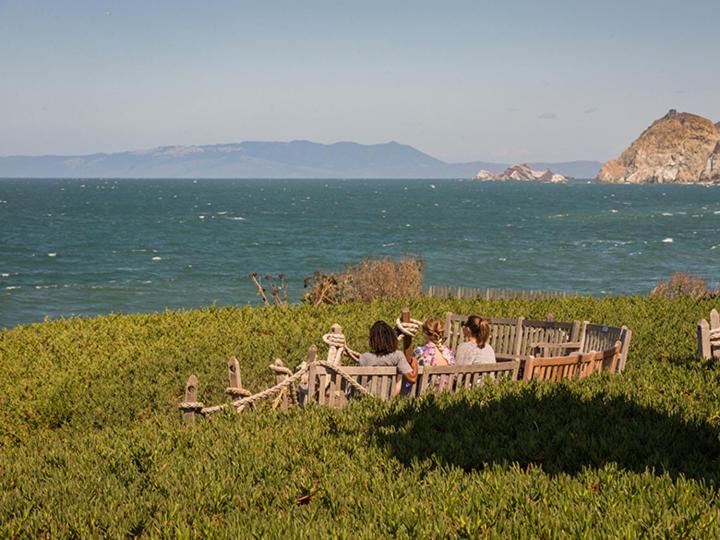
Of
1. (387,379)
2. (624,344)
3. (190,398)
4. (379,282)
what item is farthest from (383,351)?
(379,282)

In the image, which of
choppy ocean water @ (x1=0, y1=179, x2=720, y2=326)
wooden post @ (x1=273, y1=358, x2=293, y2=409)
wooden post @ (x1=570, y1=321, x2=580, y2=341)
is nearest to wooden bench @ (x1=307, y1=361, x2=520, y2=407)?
wooden post @ (x1=273, y1=358, x2=293, y2=409)

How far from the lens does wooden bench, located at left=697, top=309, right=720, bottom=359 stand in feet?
33.9

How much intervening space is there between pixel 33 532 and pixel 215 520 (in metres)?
1.29

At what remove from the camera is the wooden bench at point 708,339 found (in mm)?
10336

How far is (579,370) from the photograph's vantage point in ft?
31.6

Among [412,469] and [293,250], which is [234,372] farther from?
[293,250]

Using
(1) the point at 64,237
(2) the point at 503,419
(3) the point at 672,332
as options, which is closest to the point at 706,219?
(1) the point at 64,237

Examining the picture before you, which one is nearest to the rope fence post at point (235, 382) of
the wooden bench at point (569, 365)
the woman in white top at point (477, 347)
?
the woman in white top at point (477, 347)

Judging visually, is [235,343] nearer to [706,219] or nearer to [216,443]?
[216,443]

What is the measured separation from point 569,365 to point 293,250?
71093 millimetres

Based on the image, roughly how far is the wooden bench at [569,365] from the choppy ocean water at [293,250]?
130 ft

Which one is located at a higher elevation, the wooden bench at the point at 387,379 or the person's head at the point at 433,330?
the person's head at the point at 433,330

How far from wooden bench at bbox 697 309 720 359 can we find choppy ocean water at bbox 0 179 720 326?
40.1 meters

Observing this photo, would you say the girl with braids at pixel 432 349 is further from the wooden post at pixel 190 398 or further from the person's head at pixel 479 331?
the wooden post at pixel 190 398
